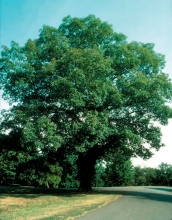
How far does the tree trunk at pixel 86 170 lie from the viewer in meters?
23.7

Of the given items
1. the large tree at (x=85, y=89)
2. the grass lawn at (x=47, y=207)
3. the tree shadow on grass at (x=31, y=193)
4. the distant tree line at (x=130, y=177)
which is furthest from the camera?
the distant tree line at (x=130, y=177)

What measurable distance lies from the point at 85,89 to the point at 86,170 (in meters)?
10.5

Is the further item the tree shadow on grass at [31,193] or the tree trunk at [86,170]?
the tree trunk at [86,170]

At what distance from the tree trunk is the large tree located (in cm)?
27

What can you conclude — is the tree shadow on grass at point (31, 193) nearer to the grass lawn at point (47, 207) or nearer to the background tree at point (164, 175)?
the grass lawn at point (47, 207)

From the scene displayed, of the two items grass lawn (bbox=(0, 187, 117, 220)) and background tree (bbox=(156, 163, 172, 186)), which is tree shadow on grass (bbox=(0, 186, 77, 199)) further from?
background tree (bbox=(156, 163, 172, 186))

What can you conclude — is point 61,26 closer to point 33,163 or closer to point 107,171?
point 33,163

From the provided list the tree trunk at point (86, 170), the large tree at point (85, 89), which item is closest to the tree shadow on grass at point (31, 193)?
the tree trunk at point (86, 170)

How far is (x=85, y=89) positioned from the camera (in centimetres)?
1756

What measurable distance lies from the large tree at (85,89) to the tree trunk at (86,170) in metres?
0.27

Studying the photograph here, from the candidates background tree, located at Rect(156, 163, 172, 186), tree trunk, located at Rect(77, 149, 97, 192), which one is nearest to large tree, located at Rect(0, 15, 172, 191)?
tree trunk, located at Rect(77, 149, 97, 192)

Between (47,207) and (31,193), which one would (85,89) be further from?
(31,193)

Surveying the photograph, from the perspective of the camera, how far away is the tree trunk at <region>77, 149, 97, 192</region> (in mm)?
23734

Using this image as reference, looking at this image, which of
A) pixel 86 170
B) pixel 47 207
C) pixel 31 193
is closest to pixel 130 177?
pixel 86 170
